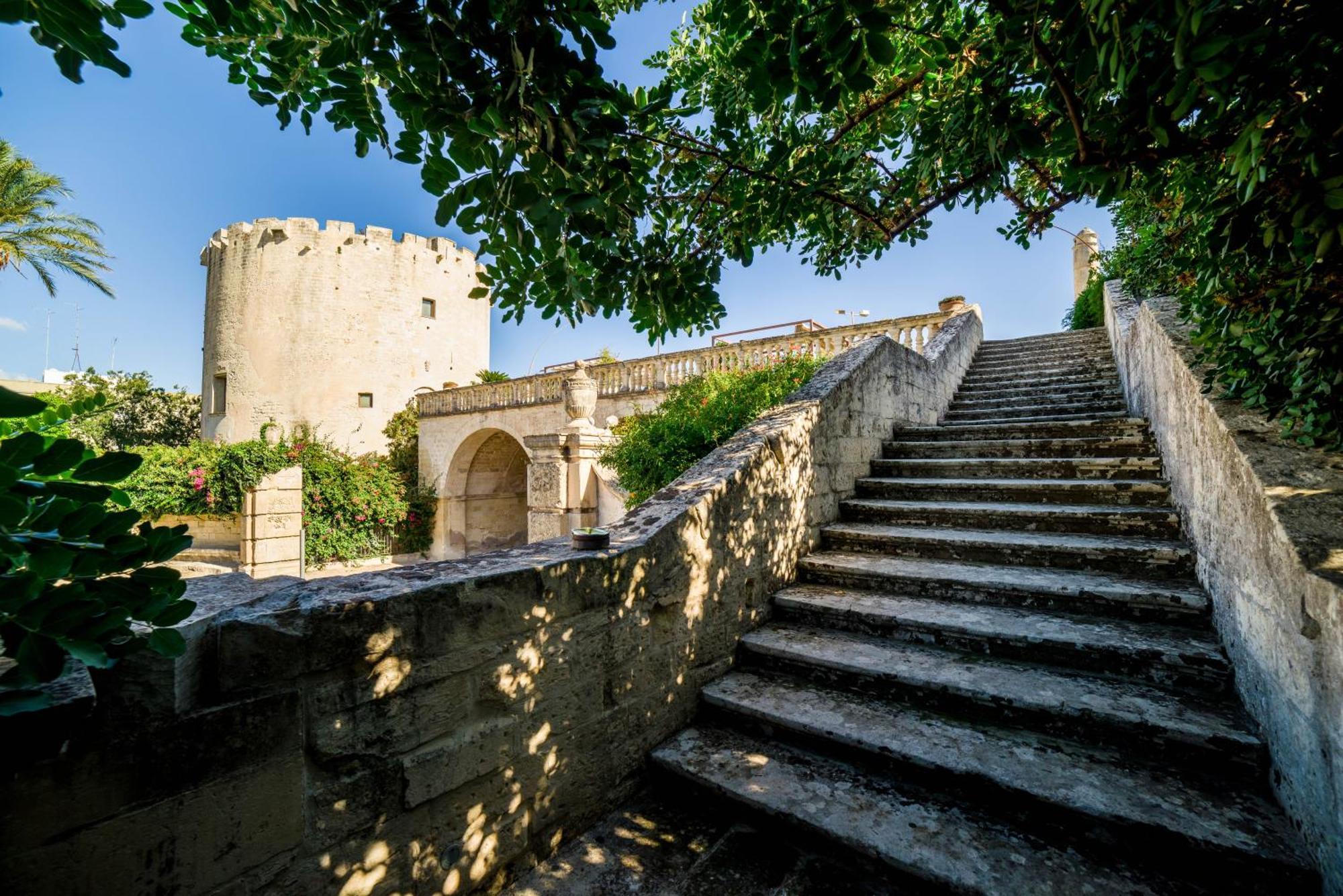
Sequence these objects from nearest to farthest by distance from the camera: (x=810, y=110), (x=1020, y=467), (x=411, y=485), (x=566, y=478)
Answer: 1. (x=810, y=110)
2. (x=1020, y=467)
3. (x=566, y=478)
4. (x=411, y=485)

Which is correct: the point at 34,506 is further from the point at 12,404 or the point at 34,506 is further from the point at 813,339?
the point at 813,339

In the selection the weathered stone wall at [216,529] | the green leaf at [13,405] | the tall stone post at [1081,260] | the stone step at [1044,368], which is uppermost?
the tall stone post at [1081,260]

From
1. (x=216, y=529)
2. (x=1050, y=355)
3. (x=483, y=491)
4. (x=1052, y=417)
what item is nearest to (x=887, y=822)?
(x=1052, y=417)

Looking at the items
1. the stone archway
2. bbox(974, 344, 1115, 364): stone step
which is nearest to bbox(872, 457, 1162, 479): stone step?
bbox(974, 344, 1115, 364): stone step

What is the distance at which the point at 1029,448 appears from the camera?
419 cm

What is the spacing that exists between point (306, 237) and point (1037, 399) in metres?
21.8

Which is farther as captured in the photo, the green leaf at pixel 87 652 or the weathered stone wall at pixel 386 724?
the weathered stone wall at pixel 386 724

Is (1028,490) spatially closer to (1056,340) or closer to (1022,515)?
(1022,515)

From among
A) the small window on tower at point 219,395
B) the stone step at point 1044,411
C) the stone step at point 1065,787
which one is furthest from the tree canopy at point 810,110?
the small window on tower at point 219,395

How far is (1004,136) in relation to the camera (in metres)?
1.83

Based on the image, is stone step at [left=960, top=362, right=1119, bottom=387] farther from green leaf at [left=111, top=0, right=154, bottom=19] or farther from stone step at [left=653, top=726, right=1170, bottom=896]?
green leaf at [left=111, top=0, right=154, bottom=19]

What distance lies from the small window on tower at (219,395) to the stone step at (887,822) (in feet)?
76.0

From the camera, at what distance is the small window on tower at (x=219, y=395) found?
18875 mm

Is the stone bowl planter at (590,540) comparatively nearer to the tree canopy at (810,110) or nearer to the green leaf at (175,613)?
the tree canopy at (810,110)
